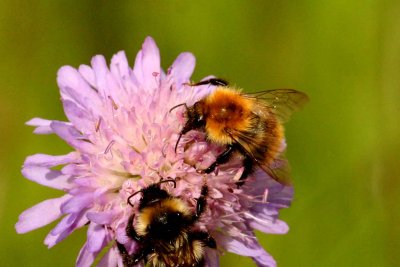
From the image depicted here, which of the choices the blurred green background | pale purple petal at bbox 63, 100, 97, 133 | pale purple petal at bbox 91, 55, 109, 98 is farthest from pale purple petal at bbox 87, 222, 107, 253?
the blurred green background

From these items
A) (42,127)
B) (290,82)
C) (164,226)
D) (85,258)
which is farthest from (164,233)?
(290,82)


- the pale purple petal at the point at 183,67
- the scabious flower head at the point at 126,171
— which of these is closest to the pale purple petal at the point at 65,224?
the scabious flower head at the point at 126,171

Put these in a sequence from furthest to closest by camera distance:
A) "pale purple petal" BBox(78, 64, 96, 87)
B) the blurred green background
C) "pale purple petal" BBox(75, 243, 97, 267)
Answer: the blurred green background → "pale purple petal" BBox(78, 64, 96, 87) → "pale purple petal" BBox(75, 243, 97, 267)

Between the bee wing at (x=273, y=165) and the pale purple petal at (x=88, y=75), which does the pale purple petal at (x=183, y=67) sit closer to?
the pale purple petal at (x=88, y=75)

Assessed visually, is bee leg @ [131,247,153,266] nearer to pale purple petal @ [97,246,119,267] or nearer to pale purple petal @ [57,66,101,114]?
pale purple petal @ [97,246,119,267]

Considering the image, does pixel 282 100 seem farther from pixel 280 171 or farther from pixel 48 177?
pixel 48 177

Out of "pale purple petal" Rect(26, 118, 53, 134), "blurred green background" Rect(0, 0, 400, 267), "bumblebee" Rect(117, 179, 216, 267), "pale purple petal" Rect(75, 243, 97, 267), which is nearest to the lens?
"bumblebee" Rect(117, 179, 216, 267)
